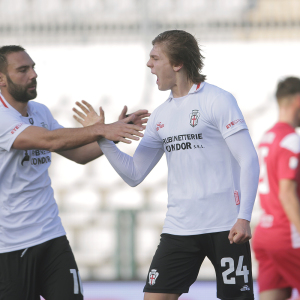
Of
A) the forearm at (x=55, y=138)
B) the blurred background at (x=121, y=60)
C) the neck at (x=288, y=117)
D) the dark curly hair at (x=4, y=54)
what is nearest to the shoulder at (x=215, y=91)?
the forearm at (x=55, y=138)

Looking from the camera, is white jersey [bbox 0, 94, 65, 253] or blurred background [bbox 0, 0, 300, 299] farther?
blurred background [bbox 0, 0, 300, 299]

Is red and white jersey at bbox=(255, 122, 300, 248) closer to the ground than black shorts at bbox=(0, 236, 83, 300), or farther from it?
farther from it

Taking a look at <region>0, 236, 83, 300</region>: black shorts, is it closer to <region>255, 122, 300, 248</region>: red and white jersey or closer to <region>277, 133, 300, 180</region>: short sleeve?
<region>255, 122, 300, 248</region>: red and white jersey

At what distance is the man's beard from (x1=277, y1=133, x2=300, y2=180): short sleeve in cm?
167

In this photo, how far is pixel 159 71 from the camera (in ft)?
9.55

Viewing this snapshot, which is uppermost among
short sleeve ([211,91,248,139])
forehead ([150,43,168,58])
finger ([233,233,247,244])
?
forehead ([150,43,168,58])

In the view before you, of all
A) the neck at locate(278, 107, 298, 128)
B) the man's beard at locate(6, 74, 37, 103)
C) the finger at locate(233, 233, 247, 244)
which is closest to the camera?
the finger at locate(233, 233, 247, 244)

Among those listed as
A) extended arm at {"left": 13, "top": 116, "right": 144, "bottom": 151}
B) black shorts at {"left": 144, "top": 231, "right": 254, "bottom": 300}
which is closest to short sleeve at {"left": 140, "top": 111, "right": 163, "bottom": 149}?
extended arm at {"left": 13, "top": 116, "right": 144, "bottom": 151}

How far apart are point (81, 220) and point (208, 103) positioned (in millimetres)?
4509

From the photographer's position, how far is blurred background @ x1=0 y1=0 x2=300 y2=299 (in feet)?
23.4

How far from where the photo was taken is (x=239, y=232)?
2.49m

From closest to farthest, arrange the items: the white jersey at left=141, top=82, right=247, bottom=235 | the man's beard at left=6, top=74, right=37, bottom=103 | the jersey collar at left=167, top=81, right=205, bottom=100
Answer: the white jersey at left=141, top=82, right=247, bottom=235, the jersey collar at left=167, top=81, right=205, bottom=100, the man's beard at left=6, top=74, right=37, bottom=103

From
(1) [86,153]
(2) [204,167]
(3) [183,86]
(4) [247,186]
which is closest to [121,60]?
(1) [86,153]

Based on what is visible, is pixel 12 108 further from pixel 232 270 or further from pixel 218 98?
pixel 232 270
